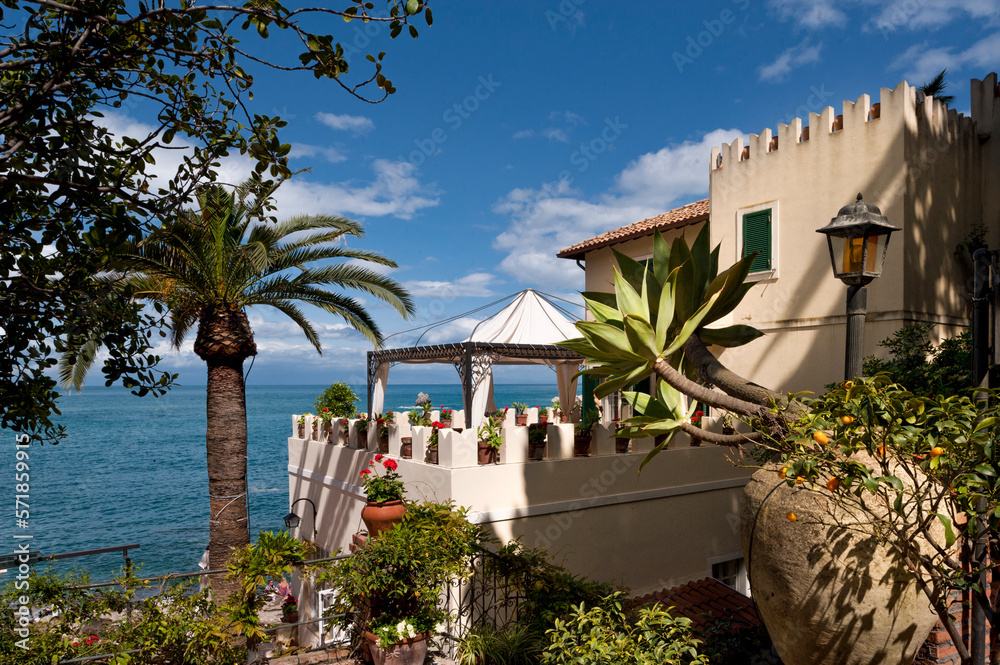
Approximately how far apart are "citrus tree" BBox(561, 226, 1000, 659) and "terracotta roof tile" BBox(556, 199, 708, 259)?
28.7ft

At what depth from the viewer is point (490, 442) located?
8.68 metres

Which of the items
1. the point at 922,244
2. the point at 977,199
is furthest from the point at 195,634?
the point at 977,199

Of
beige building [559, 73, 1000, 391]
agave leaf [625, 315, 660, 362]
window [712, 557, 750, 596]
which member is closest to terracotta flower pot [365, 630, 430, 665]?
agave leaf [625, 315, 660, 362]

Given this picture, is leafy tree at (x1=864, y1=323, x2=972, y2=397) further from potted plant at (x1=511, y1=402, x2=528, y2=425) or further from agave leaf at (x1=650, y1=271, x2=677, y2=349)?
potted plant at (x1=511, y1=402, x2=528, y2=425)

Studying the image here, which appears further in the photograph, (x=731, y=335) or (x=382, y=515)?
(x=382, y=515)

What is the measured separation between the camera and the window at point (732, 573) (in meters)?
10.7

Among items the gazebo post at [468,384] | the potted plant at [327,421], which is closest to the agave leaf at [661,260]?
the gazebo post at [468,384]

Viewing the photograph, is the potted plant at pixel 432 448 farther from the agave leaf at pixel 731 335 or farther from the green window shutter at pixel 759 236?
the green window shutter at pixel 759 236

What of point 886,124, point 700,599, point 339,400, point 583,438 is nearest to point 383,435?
point 583,438

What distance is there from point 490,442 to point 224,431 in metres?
5.24

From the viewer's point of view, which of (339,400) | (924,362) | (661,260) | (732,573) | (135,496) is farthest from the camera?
(135,496)

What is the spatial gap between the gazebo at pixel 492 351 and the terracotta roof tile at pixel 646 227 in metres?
2.75

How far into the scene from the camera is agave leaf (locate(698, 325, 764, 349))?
4.77 metres

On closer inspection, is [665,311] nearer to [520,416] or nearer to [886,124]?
[886,124]
